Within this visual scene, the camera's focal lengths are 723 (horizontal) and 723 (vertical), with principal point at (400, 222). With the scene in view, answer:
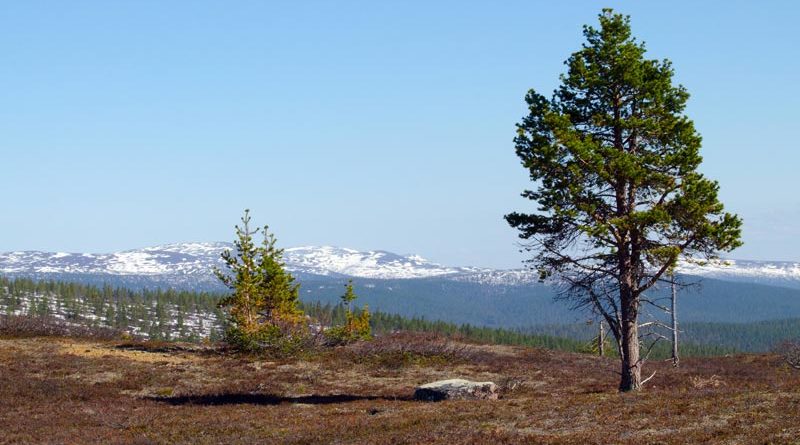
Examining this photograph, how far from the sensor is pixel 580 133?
29062mm

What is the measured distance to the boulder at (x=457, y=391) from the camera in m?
31.8

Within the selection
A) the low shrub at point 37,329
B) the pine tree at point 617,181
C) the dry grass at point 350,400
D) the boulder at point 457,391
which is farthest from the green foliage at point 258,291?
the pine tree at point 617,181

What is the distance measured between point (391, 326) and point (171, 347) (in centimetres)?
13703

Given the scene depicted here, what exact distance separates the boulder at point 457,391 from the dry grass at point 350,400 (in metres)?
1.03

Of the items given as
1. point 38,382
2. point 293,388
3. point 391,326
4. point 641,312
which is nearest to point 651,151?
point 641,312

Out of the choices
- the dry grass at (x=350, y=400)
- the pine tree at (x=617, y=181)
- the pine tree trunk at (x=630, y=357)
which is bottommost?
the dry grass at (x=350, y=400)

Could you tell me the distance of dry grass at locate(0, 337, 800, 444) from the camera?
2048 cm

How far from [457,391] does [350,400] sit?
5.06 meters

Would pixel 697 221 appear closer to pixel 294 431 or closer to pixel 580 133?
pixel 580 133

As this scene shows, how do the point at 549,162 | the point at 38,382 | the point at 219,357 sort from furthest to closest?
the point at 219,357 → the point at 38,382 → the point at 549,162

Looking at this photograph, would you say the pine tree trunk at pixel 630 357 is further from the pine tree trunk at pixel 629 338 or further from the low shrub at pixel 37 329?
the low shrub at pixel 37 329

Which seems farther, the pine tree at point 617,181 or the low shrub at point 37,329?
the low shrub at point 37,329

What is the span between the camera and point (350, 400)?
3331 centimetres

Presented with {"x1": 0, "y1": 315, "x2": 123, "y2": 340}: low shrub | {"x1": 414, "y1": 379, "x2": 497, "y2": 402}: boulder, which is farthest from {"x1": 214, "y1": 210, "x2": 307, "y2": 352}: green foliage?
{"x1": 414, "y1": 379, "x2": 497, "y2": 402}: boulder
